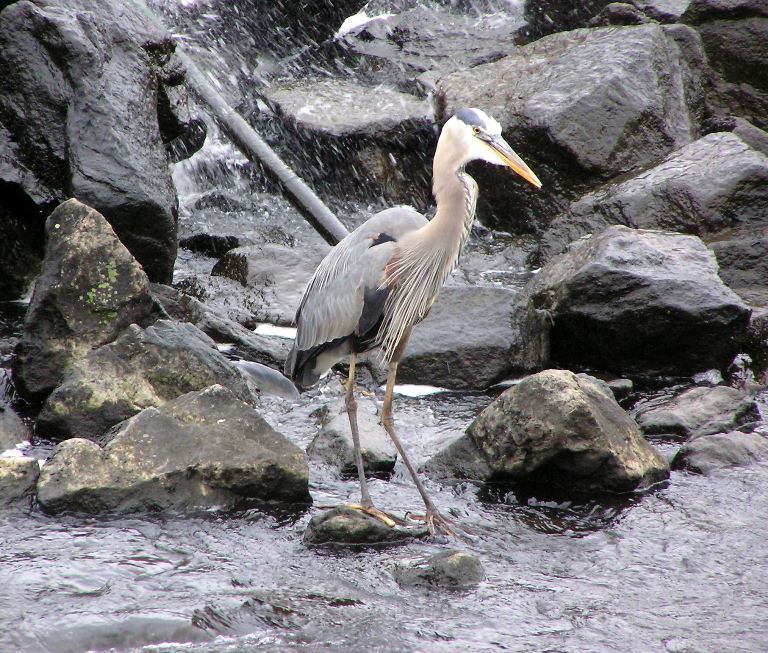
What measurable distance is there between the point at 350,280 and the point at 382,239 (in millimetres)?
269

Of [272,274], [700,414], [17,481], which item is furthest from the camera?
[272,274]

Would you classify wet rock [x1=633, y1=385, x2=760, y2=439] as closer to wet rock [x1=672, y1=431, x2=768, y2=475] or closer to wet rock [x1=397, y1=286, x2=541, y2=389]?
wet rock [x1=672, y1=431, x2=768, y2=475]

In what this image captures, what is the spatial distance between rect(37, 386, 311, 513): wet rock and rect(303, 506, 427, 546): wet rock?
1.03ft

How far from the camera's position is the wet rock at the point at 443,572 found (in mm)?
3908

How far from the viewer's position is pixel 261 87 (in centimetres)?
1059

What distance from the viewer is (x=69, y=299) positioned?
5.17 m

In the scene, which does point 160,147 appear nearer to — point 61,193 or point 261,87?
point 61,193

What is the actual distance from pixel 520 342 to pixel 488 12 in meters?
8.03

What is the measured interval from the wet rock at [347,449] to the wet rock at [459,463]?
20 cm

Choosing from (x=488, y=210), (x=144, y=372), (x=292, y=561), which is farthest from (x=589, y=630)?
(x=488, y=210)

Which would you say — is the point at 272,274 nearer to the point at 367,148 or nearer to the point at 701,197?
the point at 367,148

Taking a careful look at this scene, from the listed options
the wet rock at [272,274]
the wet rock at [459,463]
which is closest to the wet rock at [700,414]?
the wet rock at [459,463]

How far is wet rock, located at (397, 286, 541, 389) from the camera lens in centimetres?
610

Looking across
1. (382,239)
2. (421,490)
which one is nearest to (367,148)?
(382,239)
